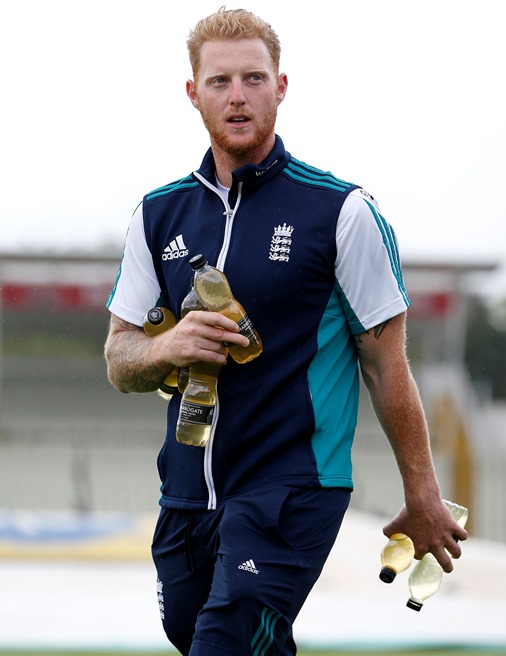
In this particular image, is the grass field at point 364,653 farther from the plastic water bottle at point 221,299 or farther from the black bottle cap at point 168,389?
the plastic water bottle at point 221,299

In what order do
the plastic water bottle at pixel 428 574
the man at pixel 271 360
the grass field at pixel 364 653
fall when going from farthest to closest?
the grass field at pixel 364 653 < the plastic water bottle at pixel 428 574 < the man at pixel 271 360

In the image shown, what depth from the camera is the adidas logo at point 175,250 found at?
3.18m

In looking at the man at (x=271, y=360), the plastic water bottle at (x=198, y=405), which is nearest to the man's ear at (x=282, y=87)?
the man at (x=271, y=360)

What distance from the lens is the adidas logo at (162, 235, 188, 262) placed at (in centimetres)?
318

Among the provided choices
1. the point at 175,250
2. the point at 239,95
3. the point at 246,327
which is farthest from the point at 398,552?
the point at 239,95

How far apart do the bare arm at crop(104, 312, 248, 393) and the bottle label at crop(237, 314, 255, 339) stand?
0.03m

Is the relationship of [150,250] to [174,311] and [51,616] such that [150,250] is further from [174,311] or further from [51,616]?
[51,616]

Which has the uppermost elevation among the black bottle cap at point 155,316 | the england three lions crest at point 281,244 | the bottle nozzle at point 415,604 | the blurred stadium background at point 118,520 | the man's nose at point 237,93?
the man's nose at point 237,93

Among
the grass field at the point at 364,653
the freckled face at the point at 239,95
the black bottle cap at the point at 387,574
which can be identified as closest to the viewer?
the freckled face at the point at 239,95

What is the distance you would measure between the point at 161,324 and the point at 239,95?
2.11 ft

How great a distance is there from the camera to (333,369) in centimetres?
309

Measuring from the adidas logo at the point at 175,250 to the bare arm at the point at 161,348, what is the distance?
0.23m

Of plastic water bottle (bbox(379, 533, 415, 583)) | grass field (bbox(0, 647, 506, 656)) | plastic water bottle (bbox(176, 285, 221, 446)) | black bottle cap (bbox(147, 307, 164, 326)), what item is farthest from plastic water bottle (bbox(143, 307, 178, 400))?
grass field (bbox(0, 647, 506, 656))

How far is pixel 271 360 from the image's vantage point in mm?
3055
